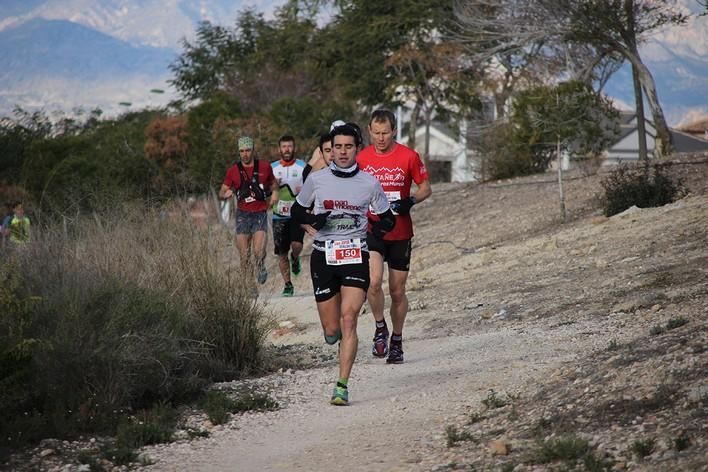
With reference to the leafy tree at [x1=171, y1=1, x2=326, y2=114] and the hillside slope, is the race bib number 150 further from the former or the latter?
→ the leafy tree at [x1=171, y1=1, x2=326, y2=114]

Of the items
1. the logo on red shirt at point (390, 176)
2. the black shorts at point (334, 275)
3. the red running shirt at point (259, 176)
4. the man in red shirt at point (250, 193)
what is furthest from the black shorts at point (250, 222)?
the black shorts at point (334, 275)

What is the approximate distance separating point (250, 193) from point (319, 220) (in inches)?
271

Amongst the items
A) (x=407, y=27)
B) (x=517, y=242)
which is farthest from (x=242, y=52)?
(x=517, y=242)

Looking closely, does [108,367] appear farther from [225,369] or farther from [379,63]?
[379,63]

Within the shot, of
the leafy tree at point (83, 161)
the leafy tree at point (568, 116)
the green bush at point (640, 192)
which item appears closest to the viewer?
the green bush at point (640, 192)

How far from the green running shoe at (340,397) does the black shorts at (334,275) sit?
2.19ft

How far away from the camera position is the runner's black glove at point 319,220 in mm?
9312

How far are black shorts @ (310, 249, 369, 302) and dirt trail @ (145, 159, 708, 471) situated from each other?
803 mm

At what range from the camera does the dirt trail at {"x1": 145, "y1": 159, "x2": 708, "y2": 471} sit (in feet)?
26.8

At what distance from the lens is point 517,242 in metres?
20.6

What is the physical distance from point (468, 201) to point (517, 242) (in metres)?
7.62

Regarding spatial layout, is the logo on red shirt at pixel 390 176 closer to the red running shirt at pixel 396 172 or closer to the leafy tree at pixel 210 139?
the red running shirt at pixel 396 172

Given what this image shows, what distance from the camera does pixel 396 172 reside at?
10.8 meters

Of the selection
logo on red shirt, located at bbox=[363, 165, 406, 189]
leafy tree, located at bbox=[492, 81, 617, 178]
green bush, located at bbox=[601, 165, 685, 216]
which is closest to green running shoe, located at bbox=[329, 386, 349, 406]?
logo on red shirt, located at bbox=[363, 165, 406, 189]
